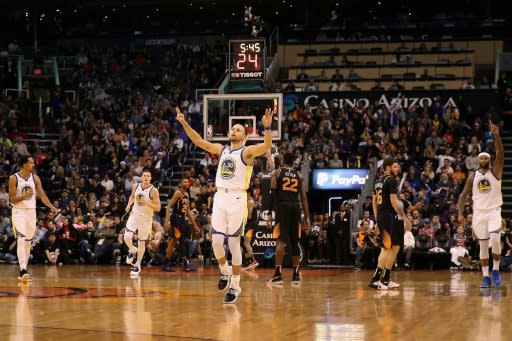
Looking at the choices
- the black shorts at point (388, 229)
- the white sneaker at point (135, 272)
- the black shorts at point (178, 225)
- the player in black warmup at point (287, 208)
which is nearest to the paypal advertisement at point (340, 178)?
the black shorts at point (178, 225)

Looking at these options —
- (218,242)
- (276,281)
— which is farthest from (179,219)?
(218,242)

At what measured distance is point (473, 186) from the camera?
1471cm

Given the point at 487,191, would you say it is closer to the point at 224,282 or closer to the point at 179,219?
the point at 224,282

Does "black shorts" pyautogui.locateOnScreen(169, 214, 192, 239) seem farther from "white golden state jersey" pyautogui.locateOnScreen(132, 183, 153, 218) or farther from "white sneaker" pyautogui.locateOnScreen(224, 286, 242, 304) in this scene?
"white sneaker" pyautogui.locateOnScreen(224, 286, 242, 304)

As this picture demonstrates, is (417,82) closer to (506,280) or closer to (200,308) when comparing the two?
(506,280)

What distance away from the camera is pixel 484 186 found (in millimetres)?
14484

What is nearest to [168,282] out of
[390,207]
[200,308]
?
[390,207]

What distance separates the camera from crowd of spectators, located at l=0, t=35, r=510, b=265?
2372cm

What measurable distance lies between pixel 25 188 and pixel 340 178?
39.7ft

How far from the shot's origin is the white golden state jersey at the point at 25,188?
16000 mm

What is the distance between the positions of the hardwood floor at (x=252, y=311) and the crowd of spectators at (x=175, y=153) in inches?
265

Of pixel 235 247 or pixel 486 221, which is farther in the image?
pixel 486 221

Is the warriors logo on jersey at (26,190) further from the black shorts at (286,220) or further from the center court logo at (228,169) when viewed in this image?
the center court logo at (228,169)

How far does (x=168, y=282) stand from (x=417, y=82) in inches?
800
